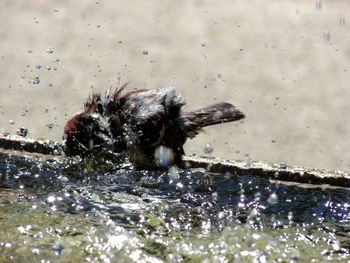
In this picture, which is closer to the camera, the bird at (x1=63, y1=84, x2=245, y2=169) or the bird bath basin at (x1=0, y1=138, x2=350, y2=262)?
the bird bath basin at (x1=0, y1=138, x2=350, y2=262)

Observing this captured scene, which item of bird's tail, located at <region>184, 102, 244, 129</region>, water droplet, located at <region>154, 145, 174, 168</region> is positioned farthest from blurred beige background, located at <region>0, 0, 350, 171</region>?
water droplet, located at <region>154, 145, 174, 168</region>

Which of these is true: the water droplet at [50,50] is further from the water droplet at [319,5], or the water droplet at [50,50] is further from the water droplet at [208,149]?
the water droplet at [319,5]

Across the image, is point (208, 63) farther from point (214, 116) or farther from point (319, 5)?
point (214, 116)

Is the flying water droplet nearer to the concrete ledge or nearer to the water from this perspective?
the concrete ledge

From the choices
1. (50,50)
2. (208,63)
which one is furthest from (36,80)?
(208,63)

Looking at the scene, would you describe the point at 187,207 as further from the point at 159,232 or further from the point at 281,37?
the point at 281,37

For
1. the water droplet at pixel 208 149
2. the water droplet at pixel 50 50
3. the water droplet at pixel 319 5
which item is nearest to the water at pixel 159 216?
the water droplet at pixel 208 149

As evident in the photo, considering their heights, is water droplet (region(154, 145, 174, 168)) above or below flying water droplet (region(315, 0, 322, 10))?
below

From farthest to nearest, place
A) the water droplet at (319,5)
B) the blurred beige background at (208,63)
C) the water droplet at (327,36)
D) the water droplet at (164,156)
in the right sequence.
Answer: the water droplet at (319,5) < the water droplet at (327,36) < the blurred beige background at (208,63) < the water droplet at (164,156)
